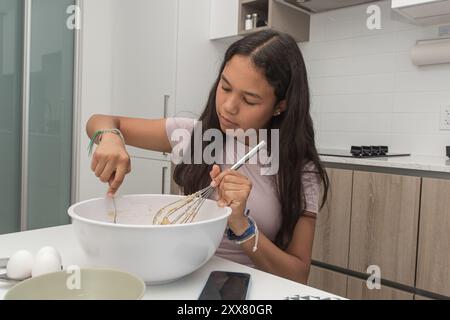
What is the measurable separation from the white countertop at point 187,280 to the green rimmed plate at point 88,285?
0.08 meters

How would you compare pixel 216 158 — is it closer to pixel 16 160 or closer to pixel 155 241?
pixel 155 241

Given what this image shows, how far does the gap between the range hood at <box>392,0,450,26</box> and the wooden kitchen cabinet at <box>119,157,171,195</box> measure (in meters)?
1.37

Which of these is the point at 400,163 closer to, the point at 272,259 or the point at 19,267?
the point at 272,259

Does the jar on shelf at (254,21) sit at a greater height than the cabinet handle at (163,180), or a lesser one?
greater

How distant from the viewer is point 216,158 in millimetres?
1121

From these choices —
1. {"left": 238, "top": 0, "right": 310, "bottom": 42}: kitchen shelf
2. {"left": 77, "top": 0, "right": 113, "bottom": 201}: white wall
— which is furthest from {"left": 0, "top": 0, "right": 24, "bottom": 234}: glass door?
{"left": 238, "top": 0, "right": 310, "bottom": 42}: kitchen shelf

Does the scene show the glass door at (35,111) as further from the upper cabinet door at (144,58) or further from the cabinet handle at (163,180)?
the cabinet handle at (163,180)

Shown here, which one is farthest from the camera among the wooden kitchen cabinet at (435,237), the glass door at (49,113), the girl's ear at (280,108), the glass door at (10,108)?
the glass door at (49,113)

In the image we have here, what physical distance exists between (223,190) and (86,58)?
6.62 ft

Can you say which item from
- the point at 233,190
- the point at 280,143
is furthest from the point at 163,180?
the point at 233,190

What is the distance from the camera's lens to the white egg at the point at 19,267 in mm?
567

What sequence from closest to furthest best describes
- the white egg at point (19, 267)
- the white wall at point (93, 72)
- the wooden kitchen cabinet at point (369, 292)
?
the white egg at point (19, 267), the wooden kitchen cabinet at point (369, 292), the white wall at point (93, 72)

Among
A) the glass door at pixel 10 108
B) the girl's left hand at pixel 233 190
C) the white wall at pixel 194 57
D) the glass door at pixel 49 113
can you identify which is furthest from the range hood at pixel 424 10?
the glass door at pixel 10 108

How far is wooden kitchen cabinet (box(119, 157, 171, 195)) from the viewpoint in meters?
2.31
